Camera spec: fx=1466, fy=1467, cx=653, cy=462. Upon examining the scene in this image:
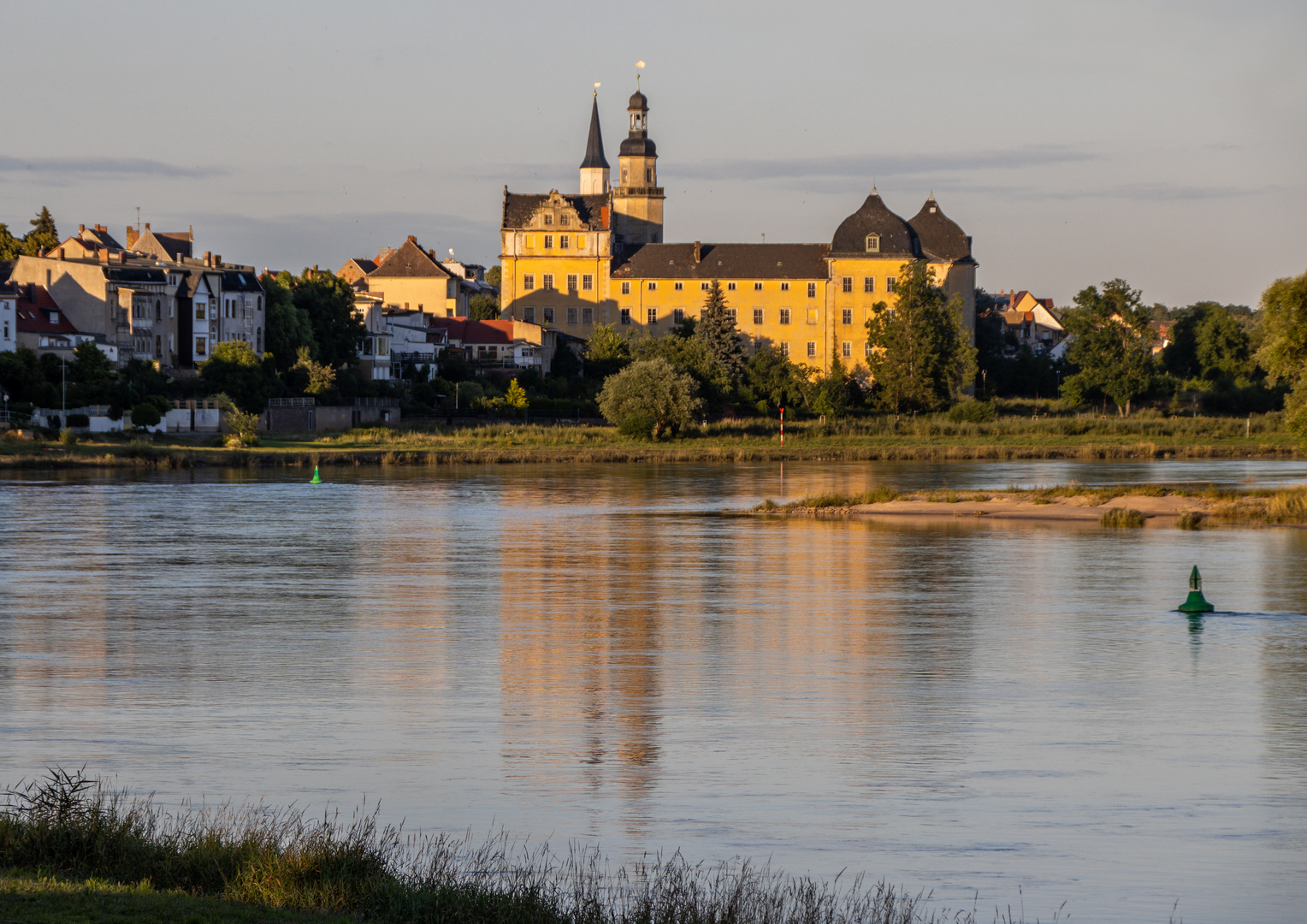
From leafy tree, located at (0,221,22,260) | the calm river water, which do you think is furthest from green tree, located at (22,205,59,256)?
the calm river water

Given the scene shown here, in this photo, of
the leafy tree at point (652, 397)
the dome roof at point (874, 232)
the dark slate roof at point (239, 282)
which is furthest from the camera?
the dome roof at point (874, 232)

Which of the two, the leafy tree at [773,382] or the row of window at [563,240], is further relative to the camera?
the row of window at [563,240]

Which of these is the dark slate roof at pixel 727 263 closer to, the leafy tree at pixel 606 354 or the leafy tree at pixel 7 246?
the leafy tree at pixel 606 354

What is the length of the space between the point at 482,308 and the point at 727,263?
28.0m

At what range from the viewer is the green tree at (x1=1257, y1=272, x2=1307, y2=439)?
3975cm

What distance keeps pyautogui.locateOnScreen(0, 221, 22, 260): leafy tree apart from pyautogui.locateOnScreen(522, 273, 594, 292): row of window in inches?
1488

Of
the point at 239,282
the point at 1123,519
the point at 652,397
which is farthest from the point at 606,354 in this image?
the point at 1123,519

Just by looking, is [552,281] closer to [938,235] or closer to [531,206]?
[531,206]

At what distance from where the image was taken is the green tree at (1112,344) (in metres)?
94.9

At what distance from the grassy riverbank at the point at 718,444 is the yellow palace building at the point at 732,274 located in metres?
27.9

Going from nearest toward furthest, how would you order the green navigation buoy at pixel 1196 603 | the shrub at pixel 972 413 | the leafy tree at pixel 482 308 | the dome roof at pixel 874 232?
the green navigation buoy at pixel 1196 603 → the shrub at pixel 972 413 → the dome roof at pixel 874 232 → the leafy tree at pixel 482 308

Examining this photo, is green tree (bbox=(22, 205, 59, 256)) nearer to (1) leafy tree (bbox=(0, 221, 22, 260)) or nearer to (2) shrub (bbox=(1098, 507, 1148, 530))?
(1) leafy tree (bbox=(0, 221, 22, 260))

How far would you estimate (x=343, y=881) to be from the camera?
8.42 m

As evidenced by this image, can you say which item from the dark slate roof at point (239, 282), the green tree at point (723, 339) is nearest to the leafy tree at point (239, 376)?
the dark slate roof at point (239, 282)
